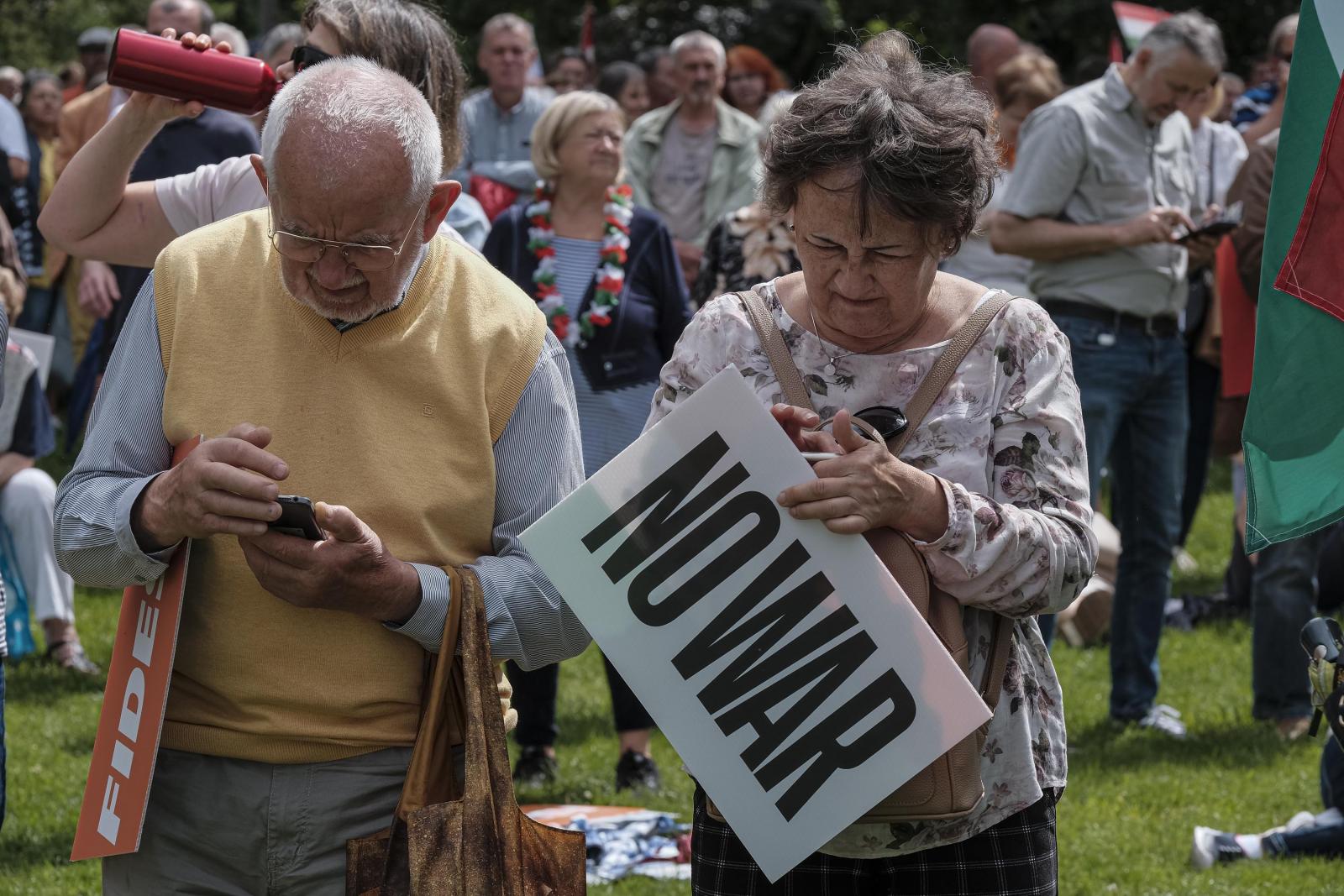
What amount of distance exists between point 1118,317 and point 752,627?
4.21 m

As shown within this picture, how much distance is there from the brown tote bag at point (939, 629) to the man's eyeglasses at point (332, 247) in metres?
0.66

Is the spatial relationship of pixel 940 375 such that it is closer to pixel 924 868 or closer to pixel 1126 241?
pixel 924 868

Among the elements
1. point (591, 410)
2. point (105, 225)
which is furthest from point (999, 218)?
point (105, 225)

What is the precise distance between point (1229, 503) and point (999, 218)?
5943mm

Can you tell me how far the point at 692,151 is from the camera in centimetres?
920

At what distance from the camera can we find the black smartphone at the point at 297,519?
245 cm

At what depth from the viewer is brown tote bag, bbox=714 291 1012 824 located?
8.17 ft

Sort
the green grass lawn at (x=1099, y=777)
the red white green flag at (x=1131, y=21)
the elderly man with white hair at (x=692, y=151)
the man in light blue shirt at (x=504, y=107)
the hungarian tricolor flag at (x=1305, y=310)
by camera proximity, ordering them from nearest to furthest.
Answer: the hungarian tricolor flag at (x=1305, y=310) → the green grass lawn at (x=1099, y=777) → the elderly man with white hair at (x=692, y=151) → the man in light blue shirt at (x=504, y=107) → the red white green flag at (x=1131, y=21)

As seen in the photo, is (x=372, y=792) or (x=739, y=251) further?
(x=739, y=251)

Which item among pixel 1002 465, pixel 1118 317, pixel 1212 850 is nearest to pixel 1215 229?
pixel 1118 317

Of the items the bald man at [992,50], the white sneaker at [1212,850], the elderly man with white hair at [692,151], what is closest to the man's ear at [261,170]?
the white sneaker at [1212,850]

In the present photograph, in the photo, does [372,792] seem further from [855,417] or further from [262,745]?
[855,417]

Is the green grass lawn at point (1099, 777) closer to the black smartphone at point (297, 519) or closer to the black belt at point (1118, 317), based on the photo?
the black belt at point (1118, 317)

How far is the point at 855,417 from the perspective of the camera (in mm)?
2561
